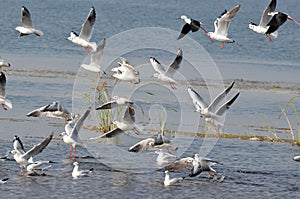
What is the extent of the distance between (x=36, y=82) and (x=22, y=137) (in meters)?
6.36

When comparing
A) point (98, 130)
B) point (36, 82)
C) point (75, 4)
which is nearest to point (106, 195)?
point (98, 130)

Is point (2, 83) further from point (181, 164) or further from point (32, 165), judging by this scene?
point (181, 164)

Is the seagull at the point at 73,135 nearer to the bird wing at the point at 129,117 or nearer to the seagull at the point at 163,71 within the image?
the bird wing at the point at 129,117

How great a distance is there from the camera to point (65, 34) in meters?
33.8

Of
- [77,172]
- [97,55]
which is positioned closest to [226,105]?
[77,172]

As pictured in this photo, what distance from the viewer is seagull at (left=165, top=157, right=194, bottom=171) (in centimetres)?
1263

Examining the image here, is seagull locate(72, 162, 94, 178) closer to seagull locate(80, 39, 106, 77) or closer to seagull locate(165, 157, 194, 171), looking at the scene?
seagull locate(165, 157, 194, 171)

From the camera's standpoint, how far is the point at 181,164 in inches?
502

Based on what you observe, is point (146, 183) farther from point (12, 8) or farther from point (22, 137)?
point (12, 8)

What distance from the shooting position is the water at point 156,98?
12.3m

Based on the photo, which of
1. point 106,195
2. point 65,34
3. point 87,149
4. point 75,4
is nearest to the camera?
point 106,195

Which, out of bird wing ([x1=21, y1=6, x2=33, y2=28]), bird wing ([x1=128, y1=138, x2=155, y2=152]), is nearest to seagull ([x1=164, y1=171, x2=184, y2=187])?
bird wing ([x1=128, y1=138, x2=155, y2=152])

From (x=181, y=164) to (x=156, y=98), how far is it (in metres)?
6.92

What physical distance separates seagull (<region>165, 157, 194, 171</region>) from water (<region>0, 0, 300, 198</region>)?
10.3 inches
